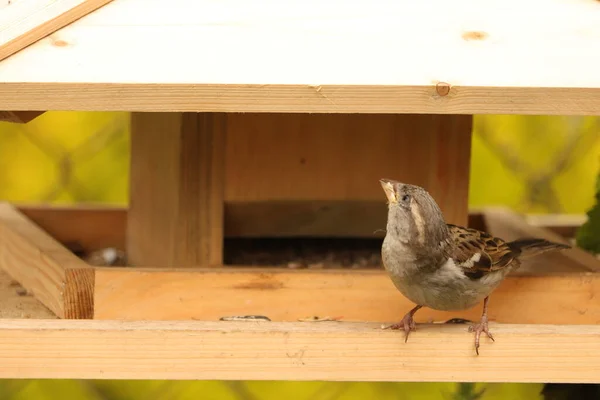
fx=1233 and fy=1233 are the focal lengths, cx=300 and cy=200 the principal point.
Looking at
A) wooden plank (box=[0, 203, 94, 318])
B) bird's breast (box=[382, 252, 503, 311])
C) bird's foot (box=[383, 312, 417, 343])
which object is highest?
bird's breast (box=[382, 252, 503, 311])

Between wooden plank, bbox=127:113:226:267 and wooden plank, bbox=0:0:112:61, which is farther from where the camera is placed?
wooden plank, bbox=127:113:226:267

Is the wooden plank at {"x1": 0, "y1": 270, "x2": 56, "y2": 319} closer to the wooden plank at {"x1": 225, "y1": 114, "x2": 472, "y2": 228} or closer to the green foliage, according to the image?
the wooden plank at {"x1": 225, "y1": 114, "x2": 472, "y2": 228}

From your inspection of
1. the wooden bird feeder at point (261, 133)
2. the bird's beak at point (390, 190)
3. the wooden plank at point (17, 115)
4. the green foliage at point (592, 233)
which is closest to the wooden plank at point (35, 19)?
the wooden bird feeder at point (261, 133)

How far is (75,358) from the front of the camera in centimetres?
194

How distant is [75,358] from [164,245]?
0.57m

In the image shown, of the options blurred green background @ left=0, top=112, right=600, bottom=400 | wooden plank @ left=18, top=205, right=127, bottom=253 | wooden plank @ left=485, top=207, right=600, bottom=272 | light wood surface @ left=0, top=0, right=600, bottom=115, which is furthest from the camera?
blurred green background @ left=0, top=112, right=600, bottom=400

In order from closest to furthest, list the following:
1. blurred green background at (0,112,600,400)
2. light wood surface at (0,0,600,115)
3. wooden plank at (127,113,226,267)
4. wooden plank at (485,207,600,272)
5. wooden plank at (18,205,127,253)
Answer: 1. light wood surface at (0,0,600,115)
2. wooden plank at (127,113,226,267)
3. wooden plank at (485,207,600,272)
4. wooden plank at (18,205,127,253)
5. blurred green background at (0,112,600,400)

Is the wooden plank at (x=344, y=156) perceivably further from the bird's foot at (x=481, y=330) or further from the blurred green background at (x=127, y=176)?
the blurred green background at (x=127, y=176)

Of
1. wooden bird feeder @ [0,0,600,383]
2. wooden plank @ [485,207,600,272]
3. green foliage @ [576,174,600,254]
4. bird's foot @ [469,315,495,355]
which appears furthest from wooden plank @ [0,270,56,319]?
green foliage @ [576,174,600,254]

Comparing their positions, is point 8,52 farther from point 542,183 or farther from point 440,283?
point 542,183

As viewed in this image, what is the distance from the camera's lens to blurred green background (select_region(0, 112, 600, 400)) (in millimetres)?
3254

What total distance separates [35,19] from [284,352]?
660 mm

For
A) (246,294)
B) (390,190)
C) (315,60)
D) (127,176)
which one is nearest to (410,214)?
(390,190)

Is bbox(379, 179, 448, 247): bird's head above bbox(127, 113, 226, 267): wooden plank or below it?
above
